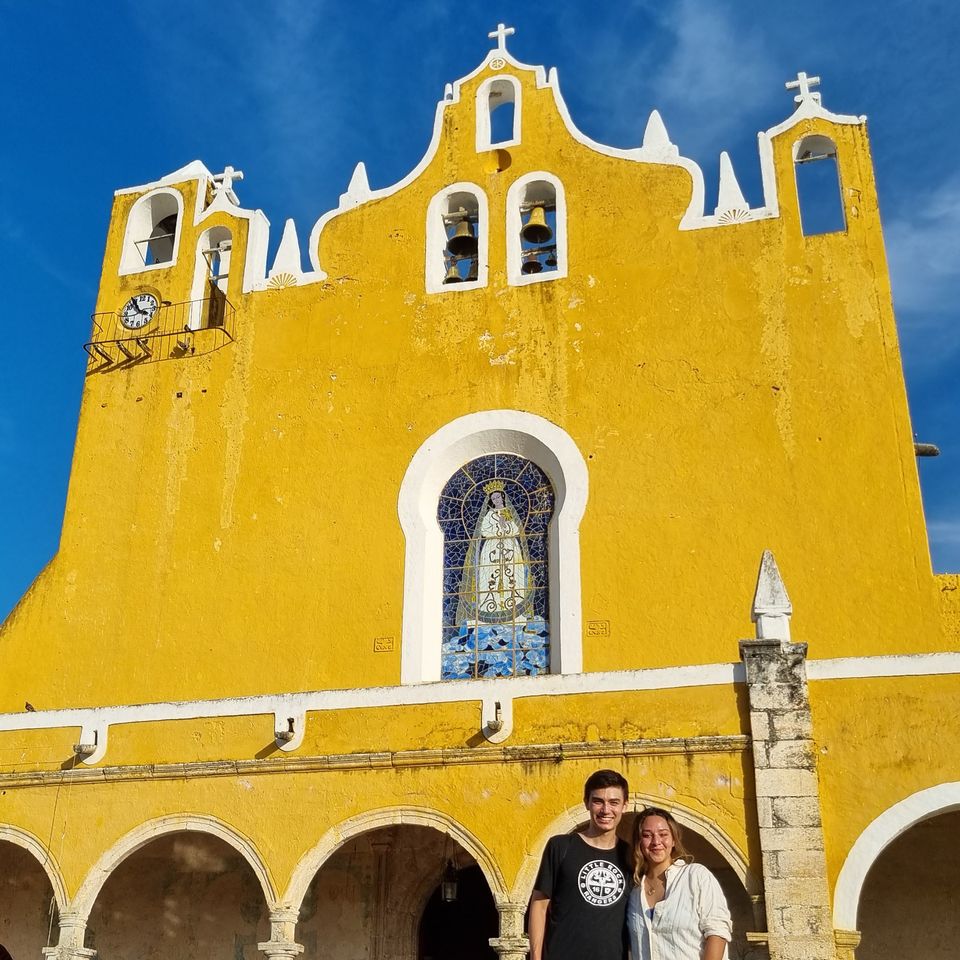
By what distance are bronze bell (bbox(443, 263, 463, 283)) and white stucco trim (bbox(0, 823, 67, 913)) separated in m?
6.49

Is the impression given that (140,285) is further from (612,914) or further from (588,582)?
(612,914)

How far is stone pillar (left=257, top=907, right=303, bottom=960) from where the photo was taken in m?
8.57

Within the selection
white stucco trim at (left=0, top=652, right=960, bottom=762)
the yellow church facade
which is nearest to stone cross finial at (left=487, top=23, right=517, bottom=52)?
the yellow church facade

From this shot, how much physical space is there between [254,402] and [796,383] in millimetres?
5266

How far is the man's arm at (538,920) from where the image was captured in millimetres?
4105

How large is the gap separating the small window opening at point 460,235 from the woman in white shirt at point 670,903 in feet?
28.7

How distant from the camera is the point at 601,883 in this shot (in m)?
4.10

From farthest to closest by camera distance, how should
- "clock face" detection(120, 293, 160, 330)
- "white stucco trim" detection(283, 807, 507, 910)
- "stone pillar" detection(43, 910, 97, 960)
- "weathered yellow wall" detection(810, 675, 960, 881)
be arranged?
"clock face" detection(120, 293, 160, 330) → "stone pillar" detection(43, 910, 97, 960) → "white stucco trim" detection(283, 807, 507, 910) → "weathered yellow wall" detection(810, 675, 960, 881)

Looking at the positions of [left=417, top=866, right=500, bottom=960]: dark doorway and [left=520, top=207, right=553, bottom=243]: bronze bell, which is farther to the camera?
[left=520, top=207, right=553, bottom=243]: bronze bell

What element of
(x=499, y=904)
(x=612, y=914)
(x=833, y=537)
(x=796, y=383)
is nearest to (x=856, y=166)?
(x=796, y=383)

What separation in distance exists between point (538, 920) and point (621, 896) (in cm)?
31

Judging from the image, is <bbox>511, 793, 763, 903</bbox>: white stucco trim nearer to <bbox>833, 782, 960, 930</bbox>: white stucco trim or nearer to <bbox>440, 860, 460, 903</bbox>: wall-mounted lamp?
<bbox>833, 782, 960, 930</bbox>: white stucco trim

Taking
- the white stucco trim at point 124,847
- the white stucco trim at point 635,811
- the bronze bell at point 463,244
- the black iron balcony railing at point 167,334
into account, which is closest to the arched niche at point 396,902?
the white stucco trim at point 124,847

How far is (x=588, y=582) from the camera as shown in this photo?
407 inches
